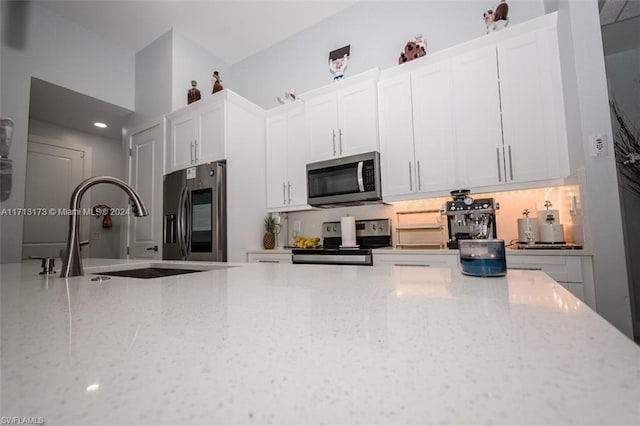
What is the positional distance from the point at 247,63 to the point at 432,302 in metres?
4.14

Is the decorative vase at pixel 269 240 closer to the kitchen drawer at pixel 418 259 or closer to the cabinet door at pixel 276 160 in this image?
the cabinet door at pixel 276 160

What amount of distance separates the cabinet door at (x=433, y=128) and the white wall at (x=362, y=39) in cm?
52

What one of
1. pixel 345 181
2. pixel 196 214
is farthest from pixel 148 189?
pixel 345 181

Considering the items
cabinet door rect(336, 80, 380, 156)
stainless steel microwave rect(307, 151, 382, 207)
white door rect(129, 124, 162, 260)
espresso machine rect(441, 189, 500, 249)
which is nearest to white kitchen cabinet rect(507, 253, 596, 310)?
espresso machine rect(441, 189, 500, 249)

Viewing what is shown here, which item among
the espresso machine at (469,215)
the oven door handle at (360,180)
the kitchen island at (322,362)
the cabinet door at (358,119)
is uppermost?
the cabinet door at (358,119)

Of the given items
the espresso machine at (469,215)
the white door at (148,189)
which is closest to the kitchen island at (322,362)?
the espresso machine at (469,215)

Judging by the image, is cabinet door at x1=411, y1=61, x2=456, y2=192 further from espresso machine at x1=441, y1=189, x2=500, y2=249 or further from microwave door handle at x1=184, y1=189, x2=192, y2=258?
microwave door handle at x1=184, y1=189, x2=192, y2=258

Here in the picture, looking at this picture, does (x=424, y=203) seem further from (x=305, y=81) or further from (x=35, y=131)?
(x=35, y=131)

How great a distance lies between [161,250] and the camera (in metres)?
3.11

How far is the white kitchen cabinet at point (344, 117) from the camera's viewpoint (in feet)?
8.47

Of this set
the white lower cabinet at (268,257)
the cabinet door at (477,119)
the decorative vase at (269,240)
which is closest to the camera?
the cabinet door at (477,119)

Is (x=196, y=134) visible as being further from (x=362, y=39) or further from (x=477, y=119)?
(x=477, y=119)

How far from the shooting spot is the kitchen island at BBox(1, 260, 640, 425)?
211 millimetres

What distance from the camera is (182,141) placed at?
314 cm
